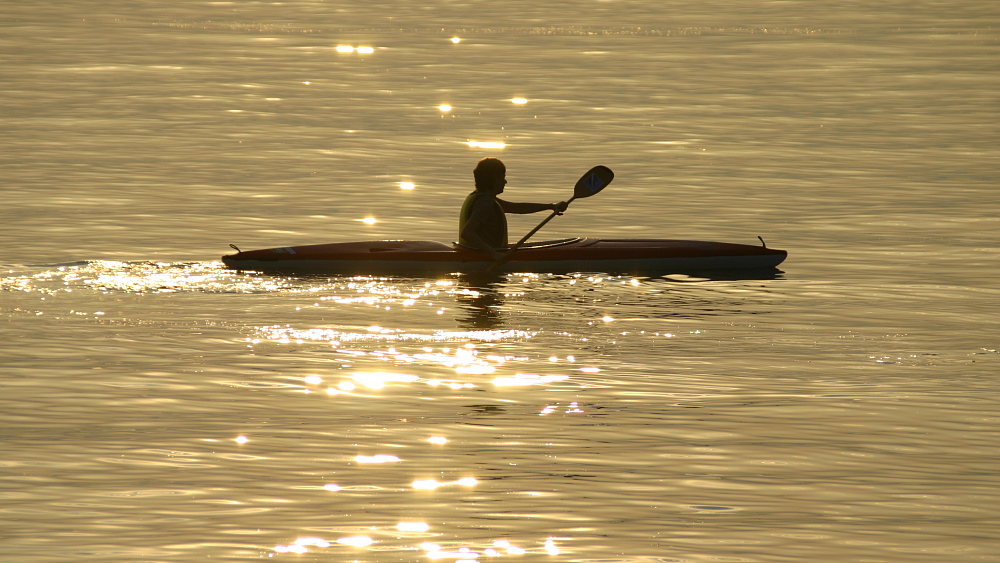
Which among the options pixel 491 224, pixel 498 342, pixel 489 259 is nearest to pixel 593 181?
pixel 491 224


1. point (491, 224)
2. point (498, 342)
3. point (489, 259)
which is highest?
point (491, 224)

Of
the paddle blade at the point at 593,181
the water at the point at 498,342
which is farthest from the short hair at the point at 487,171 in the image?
the paddle blade at the point at 593,181

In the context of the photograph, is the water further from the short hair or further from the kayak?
the short hair

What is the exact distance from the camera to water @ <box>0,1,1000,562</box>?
6.33 m

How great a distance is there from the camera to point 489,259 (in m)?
12.2

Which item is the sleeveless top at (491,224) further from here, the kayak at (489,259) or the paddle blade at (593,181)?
the paddle blade at (593,181)

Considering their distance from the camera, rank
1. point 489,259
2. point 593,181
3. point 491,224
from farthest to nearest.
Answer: point 593,181 → point 491,224 → point 489,259

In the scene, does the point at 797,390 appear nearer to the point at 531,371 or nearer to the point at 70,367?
the point at 531,371

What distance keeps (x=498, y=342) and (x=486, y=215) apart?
2581 millimetres

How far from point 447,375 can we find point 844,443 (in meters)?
2.40

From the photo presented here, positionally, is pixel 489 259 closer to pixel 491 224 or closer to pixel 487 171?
pixel 491 224

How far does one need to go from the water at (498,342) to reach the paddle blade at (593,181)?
105 cm

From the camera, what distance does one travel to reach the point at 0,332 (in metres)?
9.87

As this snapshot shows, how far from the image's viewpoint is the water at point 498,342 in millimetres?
A: 6328
